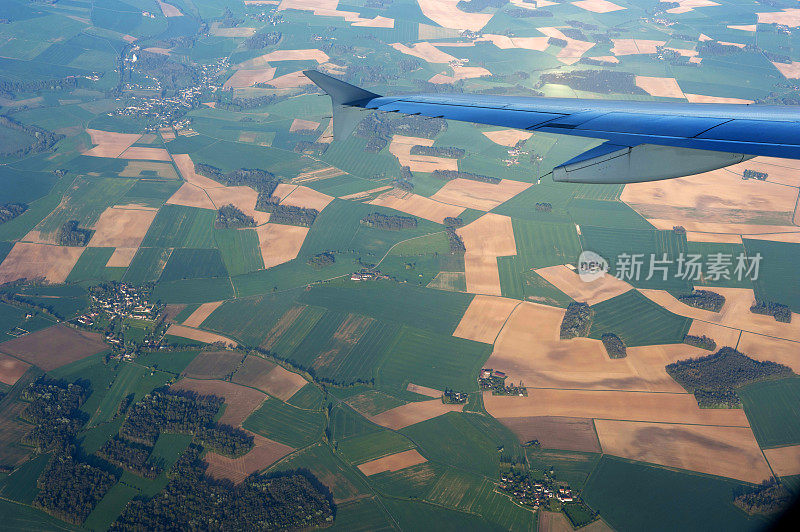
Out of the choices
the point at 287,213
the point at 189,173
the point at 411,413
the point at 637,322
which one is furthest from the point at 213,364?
the point at 189,173

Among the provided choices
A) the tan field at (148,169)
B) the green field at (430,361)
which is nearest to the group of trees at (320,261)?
the green field at (430,361)

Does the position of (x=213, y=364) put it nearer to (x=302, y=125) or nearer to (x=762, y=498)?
(x=762, y=498)

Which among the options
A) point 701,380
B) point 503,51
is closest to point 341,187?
point 701,380

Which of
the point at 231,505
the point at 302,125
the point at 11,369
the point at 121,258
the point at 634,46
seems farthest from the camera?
the point at 634,46

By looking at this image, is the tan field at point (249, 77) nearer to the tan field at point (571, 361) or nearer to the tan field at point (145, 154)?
the tan field at point (145, 154)

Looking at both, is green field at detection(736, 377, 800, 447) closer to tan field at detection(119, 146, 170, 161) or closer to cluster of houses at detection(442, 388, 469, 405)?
cluster of houses at detection(442, 388, 469, 405)

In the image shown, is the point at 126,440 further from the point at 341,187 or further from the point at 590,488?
the point at 341,187

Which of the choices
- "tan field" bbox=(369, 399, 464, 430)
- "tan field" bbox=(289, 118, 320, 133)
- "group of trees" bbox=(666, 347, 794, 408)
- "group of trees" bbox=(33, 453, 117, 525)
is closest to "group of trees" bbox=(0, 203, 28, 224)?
"group of trees" bbox=(33, 453, 117, 525)
